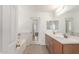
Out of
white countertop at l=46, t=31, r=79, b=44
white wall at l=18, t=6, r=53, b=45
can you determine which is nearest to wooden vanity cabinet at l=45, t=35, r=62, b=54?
white countertop at l=46, t=31, r=79, b=44

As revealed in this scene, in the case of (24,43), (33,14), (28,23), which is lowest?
(24,43)

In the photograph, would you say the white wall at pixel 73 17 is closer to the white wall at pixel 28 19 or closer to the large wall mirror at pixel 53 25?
the large wall mirror at pixel 53 25

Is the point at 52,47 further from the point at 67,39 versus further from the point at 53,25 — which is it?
the point at 53,25

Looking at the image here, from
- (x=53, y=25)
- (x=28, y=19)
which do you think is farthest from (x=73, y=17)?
(x=28, y=19)

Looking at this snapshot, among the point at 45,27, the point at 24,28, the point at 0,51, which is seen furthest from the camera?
the point at 45,27

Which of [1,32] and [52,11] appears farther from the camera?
[52,11]

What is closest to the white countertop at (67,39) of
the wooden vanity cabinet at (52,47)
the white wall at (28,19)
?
the wooden vanity cabinet at (52,47)

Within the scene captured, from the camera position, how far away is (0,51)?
0.98 metres
